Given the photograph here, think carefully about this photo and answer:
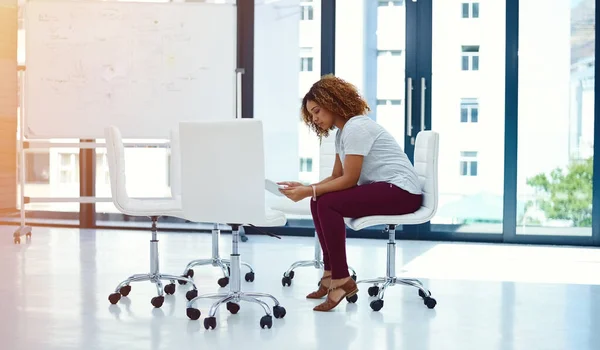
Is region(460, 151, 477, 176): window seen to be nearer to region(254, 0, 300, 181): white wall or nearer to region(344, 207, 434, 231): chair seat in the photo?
region(254, 0, 300, 181): white wall

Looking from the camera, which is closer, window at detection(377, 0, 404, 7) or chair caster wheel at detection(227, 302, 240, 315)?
chair caster wheel at detection(227, 302, 240, 315)

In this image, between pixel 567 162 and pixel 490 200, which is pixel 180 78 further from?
pixel 567 162

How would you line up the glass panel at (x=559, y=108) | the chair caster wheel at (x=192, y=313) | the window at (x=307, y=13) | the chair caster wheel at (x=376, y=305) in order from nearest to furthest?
1. the chair caster wheel at (x=192, y=313)
2. the chair caster wheel at (x=376, y=305)
3. the glass panel at (x=559, y=108)
4. the window at (x=307, y=13)

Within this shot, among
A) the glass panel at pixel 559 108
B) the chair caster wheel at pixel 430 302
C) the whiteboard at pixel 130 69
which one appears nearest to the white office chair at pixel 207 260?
the chair caster wheel at pixel 430 302

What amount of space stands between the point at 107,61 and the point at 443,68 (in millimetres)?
2732

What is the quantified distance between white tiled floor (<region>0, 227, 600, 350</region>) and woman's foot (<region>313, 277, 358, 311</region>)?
6 cm

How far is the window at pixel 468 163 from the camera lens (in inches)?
→ 231

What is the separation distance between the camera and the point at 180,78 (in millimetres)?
5750

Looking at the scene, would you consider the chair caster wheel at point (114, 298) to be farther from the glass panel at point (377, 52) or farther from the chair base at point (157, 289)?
the glass panel at point (377, 52)

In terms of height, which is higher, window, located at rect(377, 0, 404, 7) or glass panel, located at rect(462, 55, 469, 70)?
window, located at rect(377, 0, 404, 7)

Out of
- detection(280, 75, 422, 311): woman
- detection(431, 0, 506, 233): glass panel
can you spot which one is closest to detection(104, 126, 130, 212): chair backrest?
detection(280, 75, 422, 311): woman

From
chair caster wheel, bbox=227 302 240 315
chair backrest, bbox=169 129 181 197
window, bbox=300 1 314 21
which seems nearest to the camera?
chair caster wheel, bbox=227 302 240 315

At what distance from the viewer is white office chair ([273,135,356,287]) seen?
3987 millimetres

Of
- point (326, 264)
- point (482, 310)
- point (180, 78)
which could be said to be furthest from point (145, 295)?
point (180, 78)
